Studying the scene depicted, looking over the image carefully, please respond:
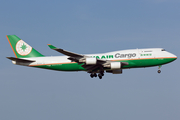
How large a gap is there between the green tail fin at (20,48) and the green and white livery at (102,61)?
2.34ft

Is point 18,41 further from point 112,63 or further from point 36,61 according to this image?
point 112,63

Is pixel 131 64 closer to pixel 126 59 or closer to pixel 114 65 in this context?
pixel 126 59

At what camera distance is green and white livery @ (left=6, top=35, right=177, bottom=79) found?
4278 centimetres

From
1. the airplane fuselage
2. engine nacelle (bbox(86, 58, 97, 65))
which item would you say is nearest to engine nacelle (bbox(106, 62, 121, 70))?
the airplane fuselage

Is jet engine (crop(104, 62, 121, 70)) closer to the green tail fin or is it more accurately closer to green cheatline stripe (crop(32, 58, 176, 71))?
green cheatline stripe (crop(32, 58, 176, 71))

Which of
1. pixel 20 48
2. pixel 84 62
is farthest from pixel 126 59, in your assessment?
pixel 20 48

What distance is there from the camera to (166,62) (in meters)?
44.3

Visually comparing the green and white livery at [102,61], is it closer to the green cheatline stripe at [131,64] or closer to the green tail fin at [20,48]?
the green cheatline stripe at [131,64]

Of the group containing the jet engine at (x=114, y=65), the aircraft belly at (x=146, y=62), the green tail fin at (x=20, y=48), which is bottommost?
the jet engine at (x=114, y=65)

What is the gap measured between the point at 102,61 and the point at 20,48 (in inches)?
593

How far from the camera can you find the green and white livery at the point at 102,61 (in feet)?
140

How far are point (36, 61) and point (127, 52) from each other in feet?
48.2

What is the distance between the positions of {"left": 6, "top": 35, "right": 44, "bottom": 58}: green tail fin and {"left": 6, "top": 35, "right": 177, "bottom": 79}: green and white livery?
71cm

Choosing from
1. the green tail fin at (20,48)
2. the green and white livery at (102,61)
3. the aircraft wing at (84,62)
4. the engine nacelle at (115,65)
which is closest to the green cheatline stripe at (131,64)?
the green and white livery at (102,61)
